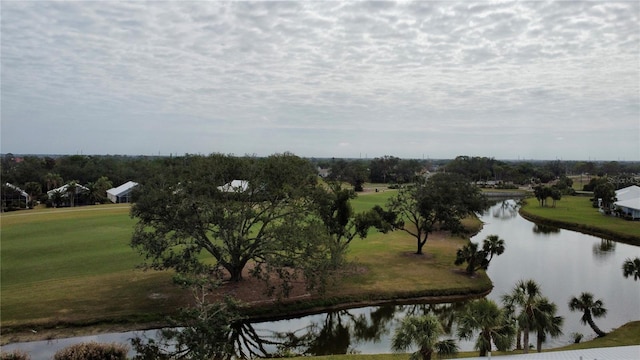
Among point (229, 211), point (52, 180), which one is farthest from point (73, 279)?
point (52, 180)

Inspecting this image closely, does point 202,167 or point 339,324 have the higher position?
point 202,167

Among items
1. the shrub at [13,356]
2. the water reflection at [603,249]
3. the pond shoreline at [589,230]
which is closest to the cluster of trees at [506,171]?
the pond shoreline at [589,230]

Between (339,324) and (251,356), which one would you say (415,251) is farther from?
(251,356)

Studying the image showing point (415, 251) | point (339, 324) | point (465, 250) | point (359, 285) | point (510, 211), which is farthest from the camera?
point (510, 211)

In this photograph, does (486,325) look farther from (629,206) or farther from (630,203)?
(630,203)

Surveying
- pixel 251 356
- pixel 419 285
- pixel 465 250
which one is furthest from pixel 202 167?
pixel 465 250

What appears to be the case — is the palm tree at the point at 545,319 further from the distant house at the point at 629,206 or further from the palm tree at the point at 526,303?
the distant house at the point at 629,206

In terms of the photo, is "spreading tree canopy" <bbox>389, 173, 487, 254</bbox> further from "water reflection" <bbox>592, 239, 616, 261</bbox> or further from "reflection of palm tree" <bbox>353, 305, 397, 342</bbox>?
"water reflection" <bbox>592, 239, 616, 261</bbox>

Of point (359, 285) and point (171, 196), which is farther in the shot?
point (359, 285)

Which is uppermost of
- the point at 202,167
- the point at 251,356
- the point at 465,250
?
the point at 202,167
